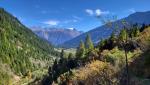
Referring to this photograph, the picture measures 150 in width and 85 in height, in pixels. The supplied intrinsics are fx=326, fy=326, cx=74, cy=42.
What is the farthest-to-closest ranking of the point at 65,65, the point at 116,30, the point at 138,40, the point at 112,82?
the point at 65,65
the point at 138,40
the point at 112,82
the point at 116,30

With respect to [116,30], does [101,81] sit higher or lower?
lower

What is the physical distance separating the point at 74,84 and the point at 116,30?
2222 inches

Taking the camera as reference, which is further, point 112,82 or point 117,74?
point 117,74

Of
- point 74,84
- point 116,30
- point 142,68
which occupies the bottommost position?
point 74,84

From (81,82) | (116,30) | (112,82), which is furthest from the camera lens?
(81,82)

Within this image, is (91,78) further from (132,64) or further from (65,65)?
(65,65)

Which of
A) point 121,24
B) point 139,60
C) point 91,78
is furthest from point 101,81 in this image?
point 121,24

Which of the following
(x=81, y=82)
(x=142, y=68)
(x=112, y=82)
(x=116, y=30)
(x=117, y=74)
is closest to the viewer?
(x=116, y=30)

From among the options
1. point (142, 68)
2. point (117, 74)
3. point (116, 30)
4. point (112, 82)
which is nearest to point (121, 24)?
point (116, 30)

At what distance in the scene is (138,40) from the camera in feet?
289

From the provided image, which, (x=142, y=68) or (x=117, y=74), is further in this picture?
(x=142, y=68)

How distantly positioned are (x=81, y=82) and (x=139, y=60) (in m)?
16.4

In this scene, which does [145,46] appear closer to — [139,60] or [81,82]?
[139,60]

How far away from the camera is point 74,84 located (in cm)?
8262
